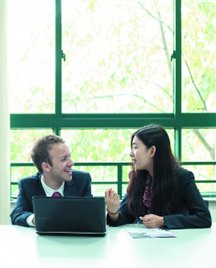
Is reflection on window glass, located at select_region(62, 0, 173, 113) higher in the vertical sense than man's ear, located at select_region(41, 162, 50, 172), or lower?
higher

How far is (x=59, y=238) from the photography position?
233 cm

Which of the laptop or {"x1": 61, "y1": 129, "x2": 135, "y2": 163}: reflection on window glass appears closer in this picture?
the laptop

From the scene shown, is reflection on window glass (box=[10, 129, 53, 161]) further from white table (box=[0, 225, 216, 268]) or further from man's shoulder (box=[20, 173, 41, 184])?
white table (box=[0, 225, 216, 268])

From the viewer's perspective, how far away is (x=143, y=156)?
2900mm

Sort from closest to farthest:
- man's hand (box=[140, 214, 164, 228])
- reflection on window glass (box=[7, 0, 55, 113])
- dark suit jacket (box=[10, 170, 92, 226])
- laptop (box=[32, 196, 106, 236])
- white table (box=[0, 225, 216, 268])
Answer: white table (box=[0, 225, 216, 268]), laptop (box=[32, 196, 106, 236]), man's hand (box=[140, 214, 164, 228]), dark suit jacket (box=[10, 170, 92, 226]), reflection on window glass (box=[7, 0, 55, 113])

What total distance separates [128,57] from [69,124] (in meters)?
0.80

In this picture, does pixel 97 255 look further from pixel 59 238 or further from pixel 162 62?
pixel 162 62

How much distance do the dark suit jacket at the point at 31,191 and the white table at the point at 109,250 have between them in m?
0.22

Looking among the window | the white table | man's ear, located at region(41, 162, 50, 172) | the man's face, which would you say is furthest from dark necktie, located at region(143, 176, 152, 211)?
the window

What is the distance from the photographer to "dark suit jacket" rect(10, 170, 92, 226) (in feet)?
8.99

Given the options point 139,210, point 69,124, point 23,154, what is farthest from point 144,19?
point 139,210

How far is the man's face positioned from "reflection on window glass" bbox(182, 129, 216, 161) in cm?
181

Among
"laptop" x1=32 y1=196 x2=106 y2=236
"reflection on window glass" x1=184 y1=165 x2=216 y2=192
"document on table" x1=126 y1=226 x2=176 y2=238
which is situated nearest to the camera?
"laptop" x1=32 y1=196 x2=106 y2=236

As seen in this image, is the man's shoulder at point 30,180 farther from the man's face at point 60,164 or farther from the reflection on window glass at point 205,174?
the reflection on window glass at point 205,174
